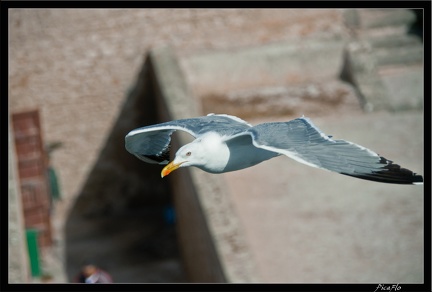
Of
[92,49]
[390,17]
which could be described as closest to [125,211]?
[92,49]

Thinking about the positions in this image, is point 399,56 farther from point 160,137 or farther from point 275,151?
point 275,151

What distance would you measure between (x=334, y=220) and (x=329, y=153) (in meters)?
5.52

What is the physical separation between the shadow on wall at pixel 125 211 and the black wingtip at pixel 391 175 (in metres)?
8.21

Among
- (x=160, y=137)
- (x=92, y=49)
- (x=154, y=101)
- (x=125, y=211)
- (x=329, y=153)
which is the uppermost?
(x=329, y=153)

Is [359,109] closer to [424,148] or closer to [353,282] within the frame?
[424,148]

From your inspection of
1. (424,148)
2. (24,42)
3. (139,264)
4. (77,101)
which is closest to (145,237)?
(139,264)

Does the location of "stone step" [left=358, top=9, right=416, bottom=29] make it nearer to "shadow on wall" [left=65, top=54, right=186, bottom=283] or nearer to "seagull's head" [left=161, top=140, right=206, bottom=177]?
"shadow on wall" [left=65, top=54, right=186, bottom=283]

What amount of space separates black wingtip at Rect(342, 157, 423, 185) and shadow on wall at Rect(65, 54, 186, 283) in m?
8.21

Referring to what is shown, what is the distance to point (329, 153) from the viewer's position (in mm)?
5949

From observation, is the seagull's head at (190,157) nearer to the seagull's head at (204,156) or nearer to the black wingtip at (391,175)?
the seagull's head at (204,156)

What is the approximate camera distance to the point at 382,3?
50.8 feet

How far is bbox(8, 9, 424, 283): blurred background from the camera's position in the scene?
13.5 metres

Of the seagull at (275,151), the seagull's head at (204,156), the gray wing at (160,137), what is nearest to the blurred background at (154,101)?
the gray wing at (160,137)

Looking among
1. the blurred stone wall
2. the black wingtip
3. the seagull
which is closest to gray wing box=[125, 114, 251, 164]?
the seagull
